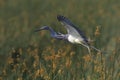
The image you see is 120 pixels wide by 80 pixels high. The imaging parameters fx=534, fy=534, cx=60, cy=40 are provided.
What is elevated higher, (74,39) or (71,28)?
(71,28)

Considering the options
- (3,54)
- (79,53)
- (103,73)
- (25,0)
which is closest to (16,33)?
(3,54)

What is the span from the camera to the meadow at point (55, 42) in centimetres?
608

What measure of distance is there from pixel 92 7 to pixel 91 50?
5086 millimetres

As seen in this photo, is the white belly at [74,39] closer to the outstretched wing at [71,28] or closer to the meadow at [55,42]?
the outstretched wing at [71,28]

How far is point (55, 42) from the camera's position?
28.1 feet

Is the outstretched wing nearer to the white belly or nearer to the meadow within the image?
the white belly

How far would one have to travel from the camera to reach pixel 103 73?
583 cm

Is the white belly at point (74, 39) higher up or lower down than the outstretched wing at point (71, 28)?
lower down

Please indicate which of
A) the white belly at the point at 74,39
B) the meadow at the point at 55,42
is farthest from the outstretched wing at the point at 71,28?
the meadow at the point at 55,42

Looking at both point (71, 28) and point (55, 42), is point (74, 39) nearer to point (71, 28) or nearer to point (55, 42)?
point (71, 28)

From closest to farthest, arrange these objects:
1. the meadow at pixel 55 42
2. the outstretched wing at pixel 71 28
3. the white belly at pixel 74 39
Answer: the outstretched wing at pixel 71 28
the meadow at pixel 55 42
the white belly at pixel 74 39

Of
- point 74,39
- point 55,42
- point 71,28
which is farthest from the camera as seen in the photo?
point 55,42

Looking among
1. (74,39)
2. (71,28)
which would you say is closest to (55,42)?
(74,39)

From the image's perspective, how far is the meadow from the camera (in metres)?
6.08
